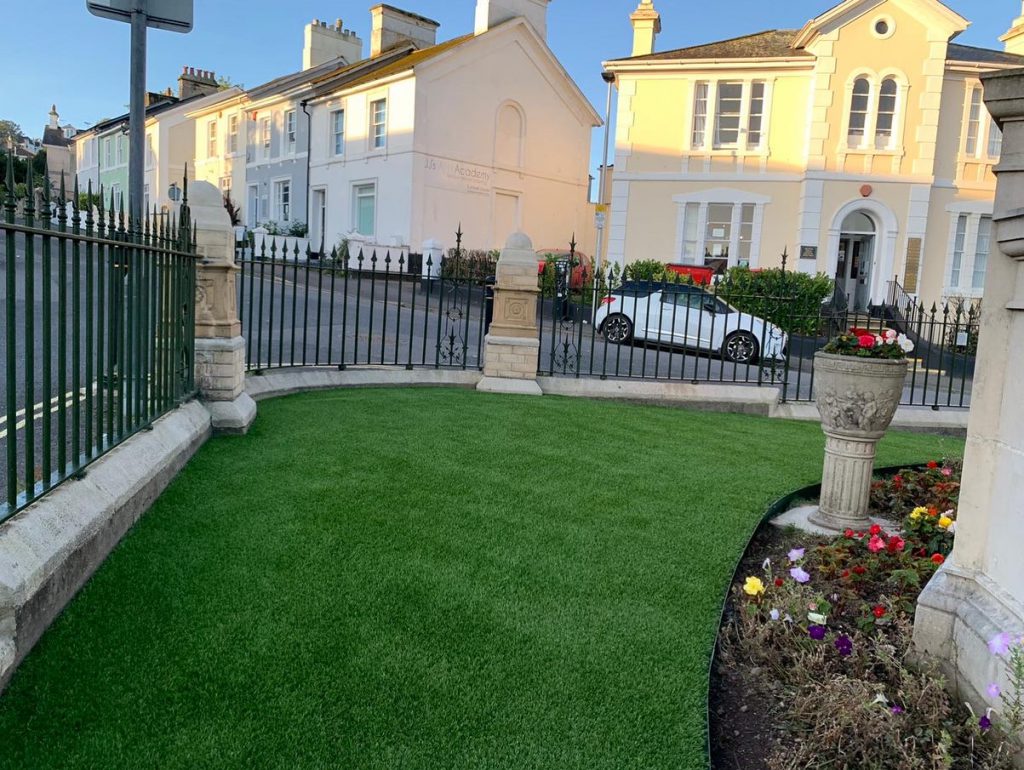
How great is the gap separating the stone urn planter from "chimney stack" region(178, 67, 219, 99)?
44581mm

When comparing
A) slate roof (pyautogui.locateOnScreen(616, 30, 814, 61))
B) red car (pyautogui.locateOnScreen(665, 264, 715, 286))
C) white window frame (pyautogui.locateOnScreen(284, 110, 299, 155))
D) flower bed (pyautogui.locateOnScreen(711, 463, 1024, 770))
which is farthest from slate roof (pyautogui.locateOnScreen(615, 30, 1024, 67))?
flower bed (pyautogui.locateOnScreen(711, 463, 1024, 770))

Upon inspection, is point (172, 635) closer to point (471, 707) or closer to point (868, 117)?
point (471, 707)

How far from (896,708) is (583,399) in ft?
23.8

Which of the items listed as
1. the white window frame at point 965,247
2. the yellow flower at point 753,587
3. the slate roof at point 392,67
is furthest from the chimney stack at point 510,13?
the yellow flower at point 753,587

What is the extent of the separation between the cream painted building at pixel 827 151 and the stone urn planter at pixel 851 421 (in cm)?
1847

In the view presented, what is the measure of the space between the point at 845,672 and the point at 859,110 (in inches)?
878

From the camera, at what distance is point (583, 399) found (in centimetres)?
1003

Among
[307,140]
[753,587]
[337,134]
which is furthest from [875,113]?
[753,587]

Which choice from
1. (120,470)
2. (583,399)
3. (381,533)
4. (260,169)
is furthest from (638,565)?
(260,169)

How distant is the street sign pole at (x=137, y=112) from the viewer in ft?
16.2

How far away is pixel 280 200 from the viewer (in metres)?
31.8

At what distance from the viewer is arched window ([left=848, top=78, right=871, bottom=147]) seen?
71.4ft

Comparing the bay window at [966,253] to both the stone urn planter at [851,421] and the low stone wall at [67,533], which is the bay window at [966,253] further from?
the low stone wall at [67,533]

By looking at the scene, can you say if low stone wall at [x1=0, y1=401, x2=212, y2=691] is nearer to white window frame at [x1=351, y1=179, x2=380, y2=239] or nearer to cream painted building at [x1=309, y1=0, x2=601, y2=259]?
cream painted building at [x1=309, y1=0, x2=601, y2=259]
